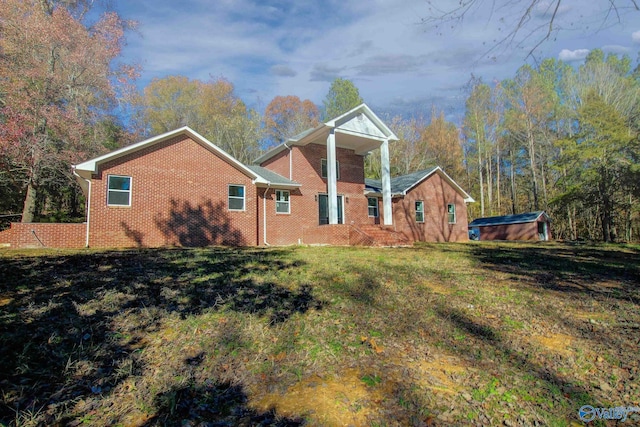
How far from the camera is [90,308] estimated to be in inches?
166

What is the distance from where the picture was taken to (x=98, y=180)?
12000mm

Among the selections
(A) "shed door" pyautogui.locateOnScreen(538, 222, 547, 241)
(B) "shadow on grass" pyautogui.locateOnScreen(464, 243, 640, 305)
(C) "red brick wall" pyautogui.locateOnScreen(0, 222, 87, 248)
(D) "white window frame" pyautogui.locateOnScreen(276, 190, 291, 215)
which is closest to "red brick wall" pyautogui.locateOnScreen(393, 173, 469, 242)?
(D) "white window frame" pyautogui.locateOnScreen(276, 190, 291, 215)

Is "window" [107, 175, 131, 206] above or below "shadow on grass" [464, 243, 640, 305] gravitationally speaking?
above

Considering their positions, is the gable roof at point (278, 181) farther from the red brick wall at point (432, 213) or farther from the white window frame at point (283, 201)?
the red brick wall at point (432, 213)

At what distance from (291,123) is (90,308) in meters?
31.3

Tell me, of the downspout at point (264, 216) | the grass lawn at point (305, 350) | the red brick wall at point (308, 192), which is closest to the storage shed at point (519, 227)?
the red brick wall at point (308, 192)

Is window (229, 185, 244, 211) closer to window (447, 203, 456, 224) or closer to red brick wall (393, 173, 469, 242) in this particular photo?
red brick wall (393, 173, 469, 242)

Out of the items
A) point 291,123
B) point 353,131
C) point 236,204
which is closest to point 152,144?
point 236,204

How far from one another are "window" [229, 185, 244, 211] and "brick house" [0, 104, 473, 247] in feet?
0.15

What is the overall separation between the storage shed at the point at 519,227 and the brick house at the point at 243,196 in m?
10.8

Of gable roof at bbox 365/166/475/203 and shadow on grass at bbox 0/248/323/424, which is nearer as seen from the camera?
shadow on grass at bbox 0/248/323/424

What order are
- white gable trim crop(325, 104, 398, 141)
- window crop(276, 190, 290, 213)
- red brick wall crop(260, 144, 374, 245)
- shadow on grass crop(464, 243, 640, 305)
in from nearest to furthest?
shadow on grass crop(464, 243, 640, 305) < white gable trim crop(325, 104, 398, 141) < red brick wall crop(260, 144, 374, 245) < window crop(276, 190, 290, 213)

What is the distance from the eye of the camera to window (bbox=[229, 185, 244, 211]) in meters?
14.8

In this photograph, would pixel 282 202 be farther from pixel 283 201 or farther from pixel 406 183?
pixel 406 183
